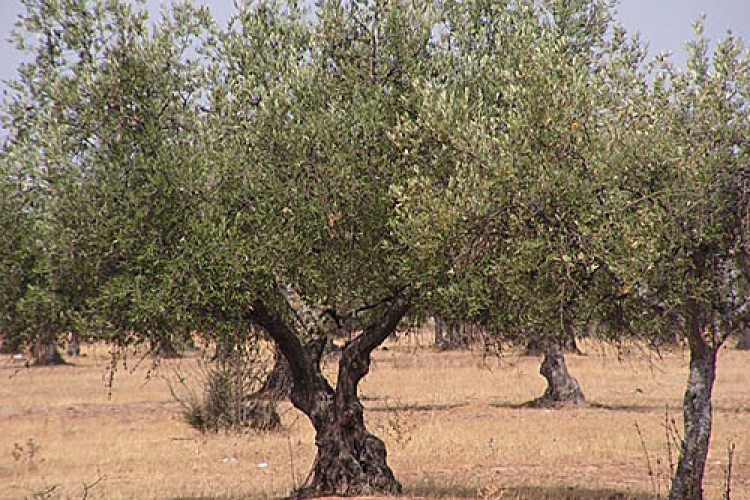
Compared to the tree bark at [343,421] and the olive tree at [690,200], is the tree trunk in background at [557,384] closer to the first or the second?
the tree bark at [343,421]

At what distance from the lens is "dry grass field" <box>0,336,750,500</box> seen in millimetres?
20984

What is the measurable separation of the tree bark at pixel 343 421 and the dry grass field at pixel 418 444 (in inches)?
47.9

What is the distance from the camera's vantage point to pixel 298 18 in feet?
53.7

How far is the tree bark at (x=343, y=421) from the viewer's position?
59.2 feet

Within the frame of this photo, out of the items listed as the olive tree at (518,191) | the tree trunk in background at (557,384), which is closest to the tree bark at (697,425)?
the olive tree at (518,191)

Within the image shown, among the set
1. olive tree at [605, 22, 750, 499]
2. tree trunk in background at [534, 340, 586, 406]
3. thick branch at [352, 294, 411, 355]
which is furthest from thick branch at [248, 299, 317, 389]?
tree trunk in background at [534, 340, 586, 406]

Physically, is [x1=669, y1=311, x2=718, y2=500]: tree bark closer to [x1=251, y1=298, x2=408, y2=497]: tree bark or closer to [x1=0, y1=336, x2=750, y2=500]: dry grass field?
[x1=0, y1=336, x2=750, y2=500]: dry grass field

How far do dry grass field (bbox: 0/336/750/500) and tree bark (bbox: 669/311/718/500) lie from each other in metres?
2.21

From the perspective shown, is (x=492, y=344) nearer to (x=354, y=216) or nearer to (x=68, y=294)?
(x=354, y=216)

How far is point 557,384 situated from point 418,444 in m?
10.2

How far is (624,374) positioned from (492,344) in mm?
33724

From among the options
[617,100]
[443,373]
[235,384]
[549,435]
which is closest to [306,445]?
[235,384]

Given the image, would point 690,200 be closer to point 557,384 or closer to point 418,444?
point 418,444

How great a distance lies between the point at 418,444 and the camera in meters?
26.8
